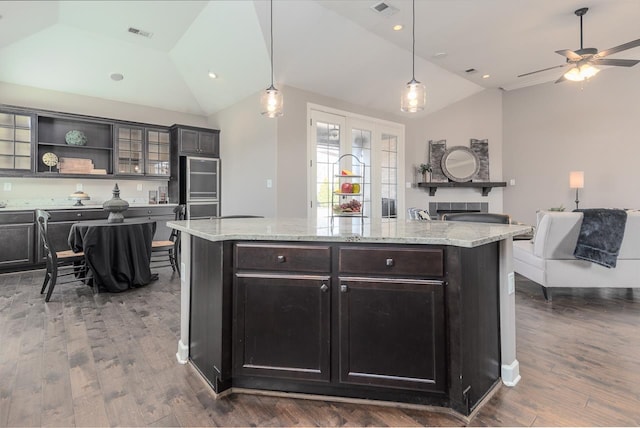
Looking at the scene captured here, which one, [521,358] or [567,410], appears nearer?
[567,410]

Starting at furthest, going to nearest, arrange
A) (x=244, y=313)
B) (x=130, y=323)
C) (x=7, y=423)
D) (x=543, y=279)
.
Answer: (x=543, y=279) < (x=130, y=323) < (x=244, y=313) < (x=7, y=423)

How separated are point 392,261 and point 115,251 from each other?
11.3ft

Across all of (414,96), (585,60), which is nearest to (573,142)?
(585,60)

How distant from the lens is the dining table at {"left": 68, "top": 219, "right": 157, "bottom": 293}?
11.8 ft

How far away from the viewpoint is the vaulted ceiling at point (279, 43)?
3.91 metres

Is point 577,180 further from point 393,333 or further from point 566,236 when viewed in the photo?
point 393,333

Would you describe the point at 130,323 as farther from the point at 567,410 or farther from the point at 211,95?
the point at 211,95

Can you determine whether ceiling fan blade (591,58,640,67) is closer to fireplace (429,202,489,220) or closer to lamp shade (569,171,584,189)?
lamp shade (569,171,584,189)

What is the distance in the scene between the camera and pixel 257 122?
17.1ft

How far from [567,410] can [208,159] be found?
5848mm

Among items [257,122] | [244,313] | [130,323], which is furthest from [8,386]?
[257,122]

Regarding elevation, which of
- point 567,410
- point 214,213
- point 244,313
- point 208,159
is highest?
point 208,159

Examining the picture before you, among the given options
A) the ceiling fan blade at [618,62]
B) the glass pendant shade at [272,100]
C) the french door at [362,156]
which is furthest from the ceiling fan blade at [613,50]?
the glass pendant shade at [272,100]

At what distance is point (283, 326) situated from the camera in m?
1.74
